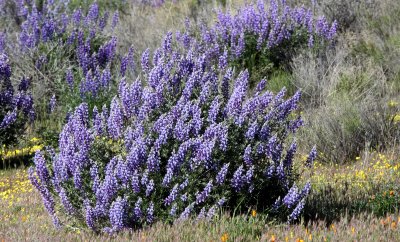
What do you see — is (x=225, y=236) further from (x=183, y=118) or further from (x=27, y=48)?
(x=27, y=48)

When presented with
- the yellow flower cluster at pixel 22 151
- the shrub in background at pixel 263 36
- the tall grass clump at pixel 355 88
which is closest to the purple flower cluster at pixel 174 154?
the tall grass clump at pixel 355 88

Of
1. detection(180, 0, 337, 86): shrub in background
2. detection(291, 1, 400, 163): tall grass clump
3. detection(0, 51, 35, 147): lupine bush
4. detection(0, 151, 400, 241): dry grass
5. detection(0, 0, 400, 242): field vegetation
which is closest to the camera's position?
detection(0, 151, 400, 241): dry grass

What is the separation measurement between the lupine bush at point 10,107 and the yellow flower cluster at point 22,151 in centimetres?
21

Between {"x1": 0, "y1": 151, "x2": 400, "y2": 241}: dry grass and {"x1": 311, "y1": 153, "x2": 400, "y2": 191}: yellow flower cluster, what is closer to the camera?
{"x1": 0, "y1": 151, "x2": 400, "y2": 241}: dry grass

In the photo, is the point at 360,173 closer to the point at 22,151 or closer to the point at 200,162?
the point at 200,162

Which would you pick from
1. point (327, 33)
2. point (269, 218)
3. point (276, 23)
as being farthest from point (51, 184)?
point (327, 33)

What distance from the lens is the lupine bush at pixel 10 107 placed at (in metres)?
8.66

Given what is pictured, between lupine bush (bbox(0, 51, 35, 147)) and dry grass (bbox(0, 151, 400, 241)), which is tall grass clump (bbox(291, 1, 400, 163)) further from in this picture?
lupine bush (bbox(0, 51, 35, 147))

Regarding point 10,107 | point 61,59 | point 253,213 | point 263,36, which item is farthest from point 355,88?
point 253,213

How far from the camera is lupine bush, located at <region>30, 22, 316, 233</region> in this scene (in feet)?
16.1

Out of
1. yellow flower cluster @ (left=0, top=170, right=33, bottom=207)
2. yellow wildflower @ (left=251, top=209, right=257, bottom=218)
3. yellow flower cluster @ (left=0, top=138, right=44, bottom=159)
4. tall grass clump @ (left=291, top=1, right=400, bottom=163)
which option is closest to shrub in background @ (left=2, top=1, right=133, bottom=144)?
yellow flower cluster @ (left=0, top=138, right=44, bottom=159)

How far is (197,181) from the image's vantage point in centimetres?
502

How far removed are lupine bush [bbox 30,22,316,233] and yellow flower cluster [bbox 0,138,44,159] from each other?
3807 millimetres

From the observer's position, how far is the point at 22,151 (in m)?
9.30
